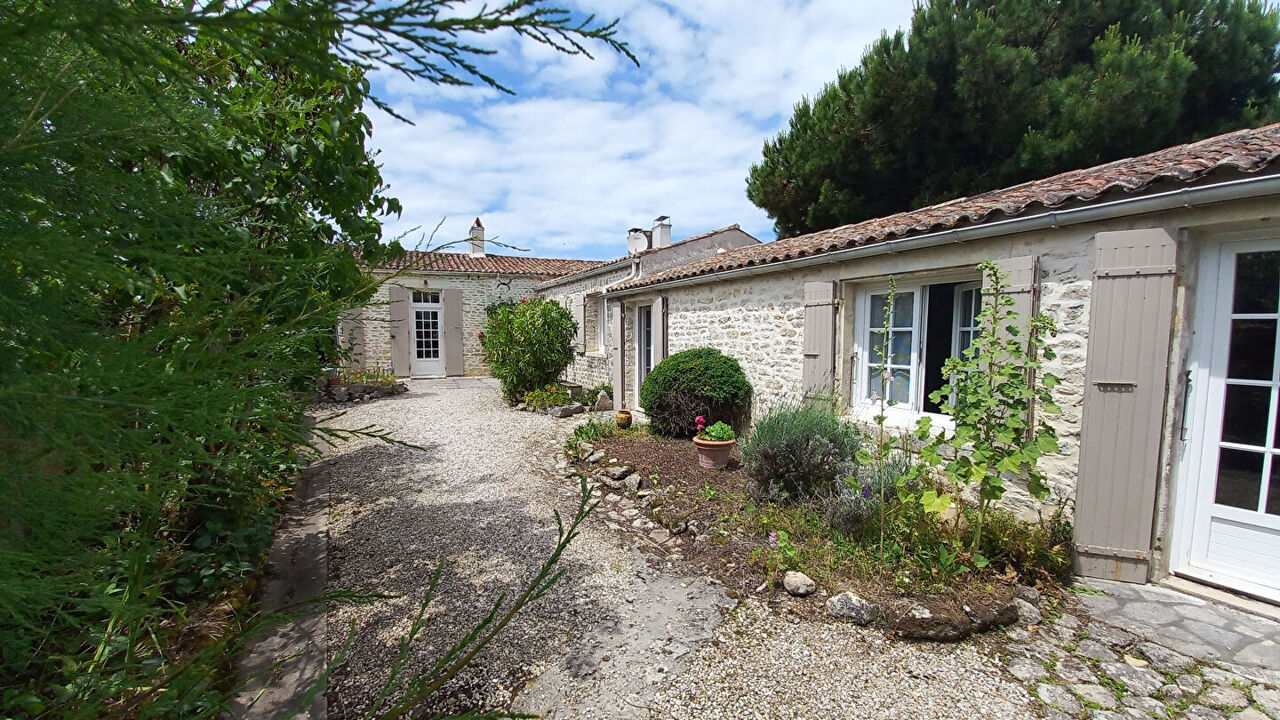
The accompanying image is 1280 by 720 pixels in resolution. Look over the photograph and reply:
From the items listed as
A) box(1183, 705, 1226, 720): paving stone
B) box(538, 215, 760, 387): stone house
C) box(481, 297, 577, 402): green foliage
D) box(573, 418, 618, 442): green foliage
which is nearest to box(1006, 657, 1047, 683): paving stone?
box(1183, 705, 1226, 720): paving stone

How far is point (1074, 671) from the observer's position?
8.54 ft

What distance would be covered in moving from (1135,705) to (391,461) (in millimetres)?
6823

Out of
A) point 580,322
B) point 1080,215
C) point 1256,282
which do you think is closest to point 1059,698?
point 1256,282

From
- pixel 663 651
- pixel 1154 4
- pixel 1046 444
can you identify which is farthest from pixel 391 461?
pixel 1154 4

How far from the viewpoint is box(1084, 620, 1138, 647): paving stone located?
2807 mm

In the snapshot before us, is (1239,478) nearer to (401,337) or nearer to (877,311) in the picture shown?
(877,311)

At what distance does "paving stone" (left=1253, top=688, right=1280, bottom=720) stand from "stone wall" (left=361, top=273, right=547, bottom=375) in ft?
48.6

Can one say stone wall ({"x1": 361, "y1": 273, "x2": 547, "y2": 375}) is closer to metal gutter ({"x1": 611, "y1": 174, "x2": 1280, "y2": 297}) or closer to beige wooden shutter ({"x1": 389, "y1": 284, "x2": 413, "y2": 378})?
beige wooden shutter ({"x1": 389, "y1": 284, "x2": 413, "y2": 378})

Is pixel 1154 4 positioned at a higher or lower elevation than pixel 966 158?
higher

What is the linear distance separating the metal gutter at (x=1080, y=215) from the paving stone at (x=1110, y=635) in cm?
248

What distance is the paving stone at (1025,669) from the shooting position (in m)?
2.56

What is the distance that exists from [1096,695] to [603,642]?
239 cm

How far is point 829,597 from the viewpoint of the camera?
3.22 meters

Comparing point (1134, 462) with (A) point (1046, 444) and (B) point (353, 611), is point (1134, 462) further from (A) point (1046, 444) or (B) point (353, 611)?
(B) point (353, 611)
